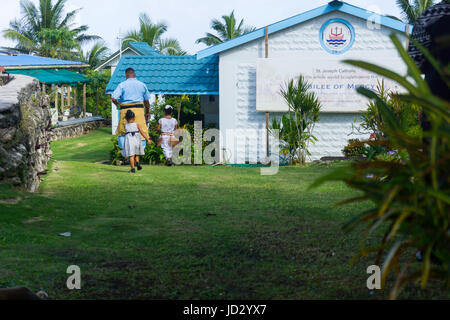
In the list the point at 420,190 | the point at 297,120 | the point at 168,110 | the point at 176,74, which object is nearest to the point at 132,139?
the point at 168,110

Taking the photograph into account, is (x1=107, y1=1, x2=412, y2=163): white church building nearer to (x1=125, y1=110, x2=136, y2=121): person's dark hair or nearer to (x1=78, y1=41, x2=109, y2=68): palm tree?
(x1=125, y1=110, x2=136, y2=121): person's dark hair

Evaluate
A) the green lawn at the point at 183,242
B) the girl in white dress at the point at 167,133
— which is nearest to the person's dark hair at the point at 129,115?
the girl in white dress at the point at 167,133

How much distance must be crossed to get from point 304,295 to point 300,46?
13014mm

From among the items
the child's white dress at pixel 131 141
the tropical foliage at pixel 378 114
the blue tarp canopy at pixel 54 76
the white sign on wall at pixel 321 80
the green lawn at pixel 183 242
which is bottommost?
the green lawn at pixel 183 242

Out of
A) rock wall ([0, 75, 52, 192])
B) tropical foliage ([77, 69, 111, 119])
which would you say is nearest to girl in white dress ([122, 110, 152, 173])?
rock wall ([0, 75, 52, 192])

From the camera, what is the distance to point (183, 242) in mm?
5625

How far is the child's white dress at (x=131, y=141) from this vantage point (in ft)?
39.9

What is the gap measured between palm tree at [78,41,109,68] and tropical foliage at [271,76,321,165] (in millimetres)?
31430

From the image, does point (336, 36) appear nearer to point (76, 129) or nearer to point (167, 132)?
point (167, 132)

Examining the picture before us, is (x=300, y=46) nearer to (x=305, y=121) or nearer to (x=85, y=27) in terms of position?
(x=305, y=121)

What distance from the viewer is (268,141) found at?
53.1 feet

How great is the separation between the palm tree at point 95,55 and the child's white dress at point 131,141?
33.6m

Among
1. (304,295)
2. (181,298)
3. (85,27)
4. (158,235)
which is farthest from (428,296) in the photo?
(85,27)

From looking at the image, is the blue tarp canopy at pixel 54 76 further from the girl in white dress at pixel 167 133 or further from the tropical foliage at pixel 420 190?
the tropical foliage at pixel 420 190
